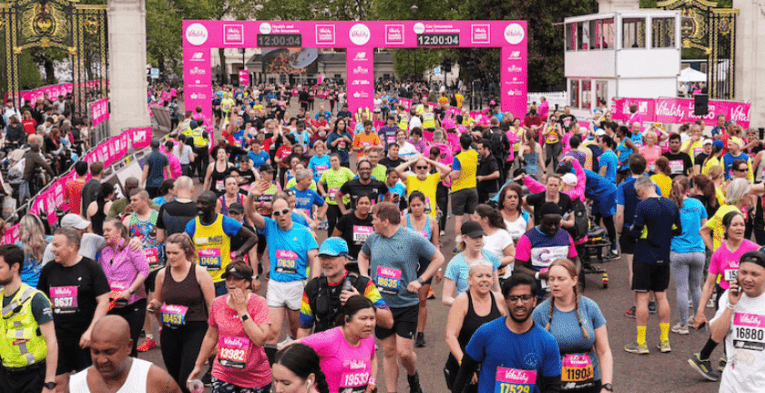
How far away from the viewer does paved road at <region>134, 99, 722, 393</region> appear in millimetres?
7871

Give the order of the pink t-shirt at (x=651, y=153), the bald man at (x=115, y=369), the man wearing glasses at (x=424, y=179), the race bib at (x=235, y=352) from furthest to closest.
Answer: the pink t-shirt at (x=651, y=153) → the man wearing glasses at (x=424, y=179) → the race bib at (x=235, y=352) → the bald man at (x=115, y=369)

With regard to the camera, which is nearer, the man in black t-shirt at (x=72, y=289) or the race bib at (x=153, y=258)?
the man in black t-shirt at (x=72, y=289)

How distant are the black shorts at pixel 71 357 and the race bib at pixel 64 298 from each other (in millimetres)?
320

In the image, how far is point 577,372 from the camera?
210 inches

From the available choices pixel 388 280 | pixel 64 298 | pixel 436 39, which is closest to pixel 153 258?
pixel 64 298

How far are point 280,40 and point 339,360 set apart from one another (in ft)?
87.4

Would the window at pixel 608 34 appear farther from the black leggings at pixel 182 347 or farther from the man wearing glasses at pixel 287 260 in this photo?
the black leggings at pixel 182 347

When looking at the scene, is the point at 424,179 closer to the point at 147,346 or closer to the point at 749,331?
the point at 147,346

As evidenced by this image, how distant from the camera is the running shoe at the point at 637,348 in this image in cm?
869

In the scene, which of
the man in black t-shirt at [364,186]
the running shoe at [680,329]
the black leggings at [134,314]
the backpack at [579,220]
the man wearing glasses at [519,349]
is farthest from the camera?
the man in black t-shirt at [364,186]

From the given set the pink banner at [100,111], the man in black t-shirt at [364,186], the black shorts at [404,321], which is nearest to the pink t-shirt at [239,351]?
the black shorts at [404,321]

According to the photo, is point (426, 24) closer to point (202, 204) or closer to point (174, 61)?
point (202, 204)

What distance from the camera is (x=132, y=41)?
27594mm

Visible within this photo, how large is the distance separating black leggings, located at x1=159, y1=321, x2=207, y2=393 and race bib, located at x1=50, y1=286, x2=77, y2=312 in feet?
2.32
